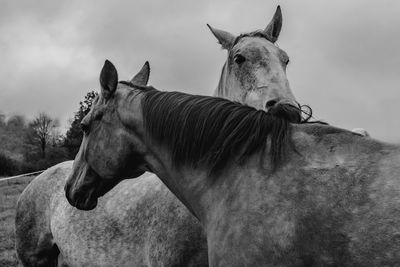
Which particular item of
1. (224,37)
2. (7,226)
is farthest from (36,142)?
(224,37)

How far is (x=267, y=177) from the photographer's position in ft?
8.52

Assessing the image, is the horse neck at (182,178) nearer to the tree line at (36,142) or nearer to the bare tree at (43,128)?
the tree line at (36,142)

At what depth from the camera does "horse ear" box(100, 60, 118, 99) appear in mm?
3645

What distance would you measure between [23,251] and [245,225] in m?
4.98

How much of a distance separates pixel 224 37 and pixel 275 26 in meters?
0.72

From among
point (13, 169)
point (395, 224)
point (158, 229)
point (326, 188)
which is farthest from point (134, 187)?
point (13, 169)

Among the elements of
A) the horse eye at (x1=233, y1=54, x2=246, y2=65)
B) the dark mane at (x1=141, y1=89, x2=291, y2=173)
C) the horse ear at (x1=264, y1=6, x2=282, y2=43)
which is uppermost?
the horse ear at (x1=264, y1=6, x2=282, y2=43)

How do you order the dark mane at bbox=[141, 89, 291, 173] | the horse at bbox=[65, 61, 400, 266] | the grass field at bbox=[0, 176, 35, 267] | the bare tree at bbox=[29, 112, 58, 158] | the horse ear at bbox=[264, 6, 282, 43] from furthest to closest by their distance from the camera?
the bare tree at bbox=[29, 112, 58, 158]
the grass field at bbox=[0, 176, 35, 267]
the horse ear at bbox=[264, 6, 282, 43]
the dark mane at bbox=[141, 89, 291, 173]
the horse at bbox=[65, 61, 400, 266]

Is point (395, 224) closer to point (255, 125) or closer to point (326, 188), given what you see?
point (326, 188)

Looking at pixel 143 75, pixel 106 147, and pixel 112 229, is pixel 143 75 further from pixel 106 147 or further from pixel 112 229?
pixel 112 229

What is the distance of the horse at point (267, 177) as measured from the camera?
224 cm

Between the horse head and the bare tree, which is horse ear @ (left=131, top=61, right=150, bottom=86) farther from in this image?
the bare tree

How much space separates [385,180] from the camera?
2260 millimetres

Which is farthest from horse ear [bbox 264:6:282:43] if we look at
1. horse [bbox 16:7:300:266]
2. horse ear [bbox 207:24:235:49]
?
horse ear [bbox 207:24:235:49]
